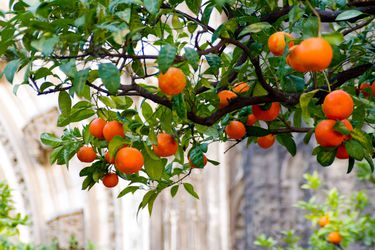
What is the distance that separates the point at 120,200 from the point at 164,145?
2.35 m

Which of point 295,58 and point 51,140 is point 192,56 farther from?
point 51,140

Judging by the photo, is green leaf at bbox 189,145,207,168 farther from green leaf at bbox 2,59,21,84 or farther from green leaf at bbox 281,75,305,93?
green leaf at bbox 2,59,21,84

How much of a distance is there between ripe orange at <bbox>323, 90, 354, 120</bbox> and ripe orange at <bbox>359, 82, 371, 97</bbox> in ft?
0.90

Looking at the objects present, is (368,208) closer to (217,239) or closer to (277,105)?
(217,239)

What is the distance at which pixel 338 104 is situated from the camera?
2.95ft

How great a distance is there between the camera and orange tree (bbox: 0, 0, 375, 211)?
2.87 ft

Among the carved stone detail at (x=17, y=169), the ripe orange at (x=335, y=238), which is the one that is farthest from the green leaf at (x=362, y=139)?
the carved stone detail at (x=17, y=169)

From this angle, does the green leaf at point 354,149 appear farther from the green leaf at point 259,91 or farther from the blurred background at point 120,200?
the blurred background at point 120,200

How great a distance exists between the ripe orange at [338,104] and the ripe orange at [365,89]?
0.27 m

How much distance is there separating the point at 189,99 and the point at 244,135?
0.48ft

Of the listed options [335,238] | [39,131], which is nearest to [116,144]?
[335,238]

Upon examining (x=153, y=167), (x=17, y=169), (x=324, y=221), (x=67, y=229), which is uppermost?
(x=153, y=167)

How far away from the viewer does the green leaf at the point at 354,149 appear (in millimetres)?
942

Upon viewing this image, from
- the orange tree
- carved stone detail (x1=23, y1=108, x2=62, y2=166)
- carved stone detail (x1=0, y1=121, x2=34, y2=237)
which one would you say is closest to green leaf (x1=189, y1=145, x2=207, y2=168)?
the orange tree
